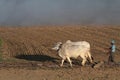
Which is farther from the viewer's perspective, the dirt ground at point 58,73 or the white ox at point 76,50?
the white ox at point 76,50

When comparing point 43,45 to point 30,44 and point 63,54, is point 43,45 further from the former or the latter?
point 63,54

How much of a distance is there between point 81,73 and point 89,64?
9.85 feet

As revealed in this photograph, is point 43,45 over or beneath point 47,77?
beneath

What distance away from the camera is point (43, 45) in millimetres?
30453

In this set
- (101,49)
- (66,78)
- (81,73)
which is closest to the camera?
(66,78)

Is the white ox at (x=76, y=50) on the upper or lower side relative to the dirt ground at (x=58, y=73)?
upper

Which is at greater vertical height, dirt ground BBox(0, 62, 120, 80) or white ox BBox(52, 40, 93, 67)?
white ox BBox(52, 40, 93, 67)

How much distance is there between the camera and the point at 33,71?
15805 mm

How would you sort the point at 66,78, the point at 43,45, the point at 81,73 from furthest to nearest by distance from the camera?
the point at 43,45, the point at 81,73, the point at 66,78

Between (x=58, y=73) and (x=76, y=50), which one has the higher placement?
(x=76, y=50)

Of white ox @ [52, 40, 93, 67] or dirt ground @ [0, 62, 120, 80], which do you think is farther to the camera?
white ox @ [52, 40, 93, 67]

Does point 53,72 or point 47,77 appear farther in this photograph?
point 53,72

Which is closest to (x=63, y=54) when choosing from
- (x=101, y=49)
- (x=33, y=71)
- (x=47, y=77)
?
(x=33, y=71)

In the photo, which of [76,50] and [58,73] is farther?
[76,50]
